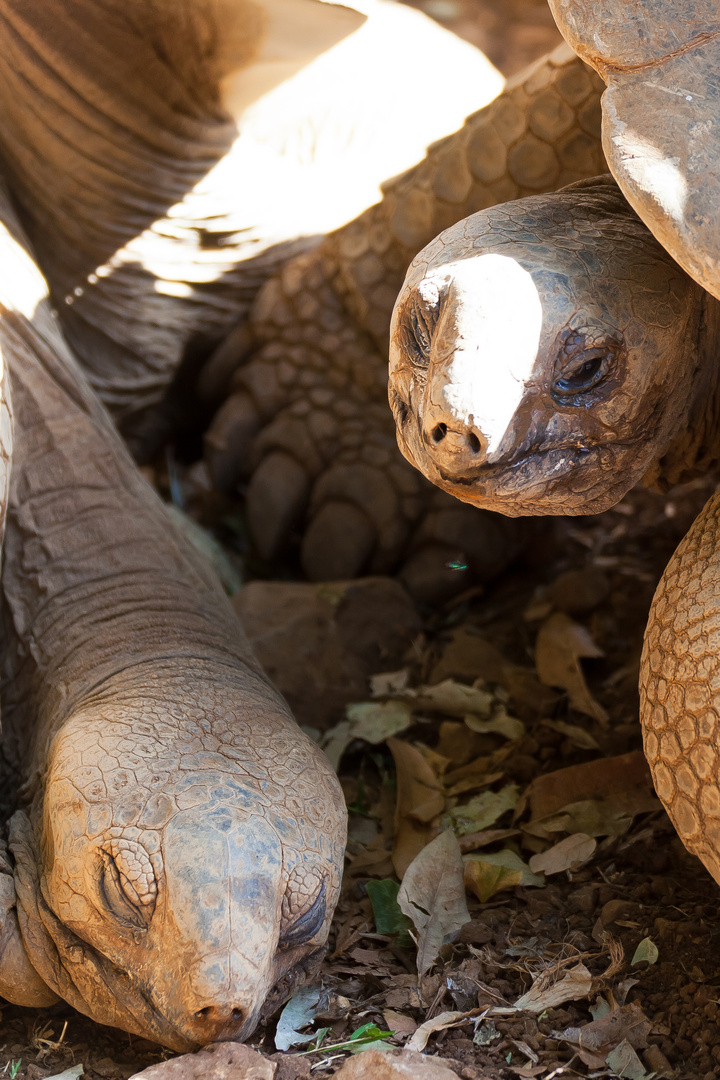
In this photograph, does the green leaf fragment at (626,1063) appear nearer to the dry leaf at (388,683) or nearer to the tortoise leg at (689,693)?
the tortoise leg at (689,693)

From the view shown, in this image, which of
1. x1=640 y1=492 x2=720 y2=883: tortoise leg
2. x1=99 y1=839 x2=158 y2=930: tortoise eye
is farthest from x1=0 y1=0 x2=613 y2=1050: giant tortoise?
x1=640 y1=492 x2=720 y2=883: tortoise leg

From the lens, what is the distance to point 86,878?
4.39ft

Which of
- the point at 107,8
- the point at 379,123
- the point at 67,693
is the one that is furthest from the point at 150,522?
the point at 379,123

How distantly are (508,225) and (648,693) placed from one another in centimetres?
69

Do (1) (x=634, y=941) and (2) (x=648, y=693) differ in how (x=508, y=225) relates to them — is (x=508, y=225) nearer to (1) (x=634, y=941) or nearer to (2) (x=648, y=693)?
(2) (x=648, y=693)

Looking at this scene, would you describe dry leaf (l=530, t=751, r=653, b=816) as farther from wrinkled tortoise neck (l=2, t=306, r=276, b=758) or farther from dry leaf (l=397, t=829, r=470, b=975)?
wrinkled tortoise neck (l=2, t=306, r=276, b=758)

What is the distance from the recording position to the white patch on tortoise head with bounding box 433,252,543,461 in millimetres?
1257

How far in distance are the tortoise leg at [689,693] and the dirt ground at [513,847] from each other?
10.2 inches

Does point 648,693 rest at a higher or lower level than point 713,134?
lower

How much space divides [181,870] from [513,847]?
2.35 feet

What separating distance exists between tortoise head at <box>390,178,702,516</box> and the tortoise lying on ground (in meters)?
0.51

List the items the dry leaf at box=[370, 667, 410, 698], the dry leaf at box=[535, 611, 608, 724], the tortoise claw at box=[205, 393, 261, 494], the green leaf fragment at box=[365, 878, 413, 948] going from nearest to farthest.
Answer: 1. the green leaf fragment at box=[365, 878, 413, 948]
2. the dry leaf at box=[535, 611, 608, 724]
3. the dry leaf at box=[370, 667, 410, 698]
4. the tortoise claw at box=[205, 393, 261, 494]

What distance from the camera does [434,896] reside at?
1622mm

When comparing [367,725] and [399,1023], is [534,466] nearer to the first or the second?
[399,1023]
